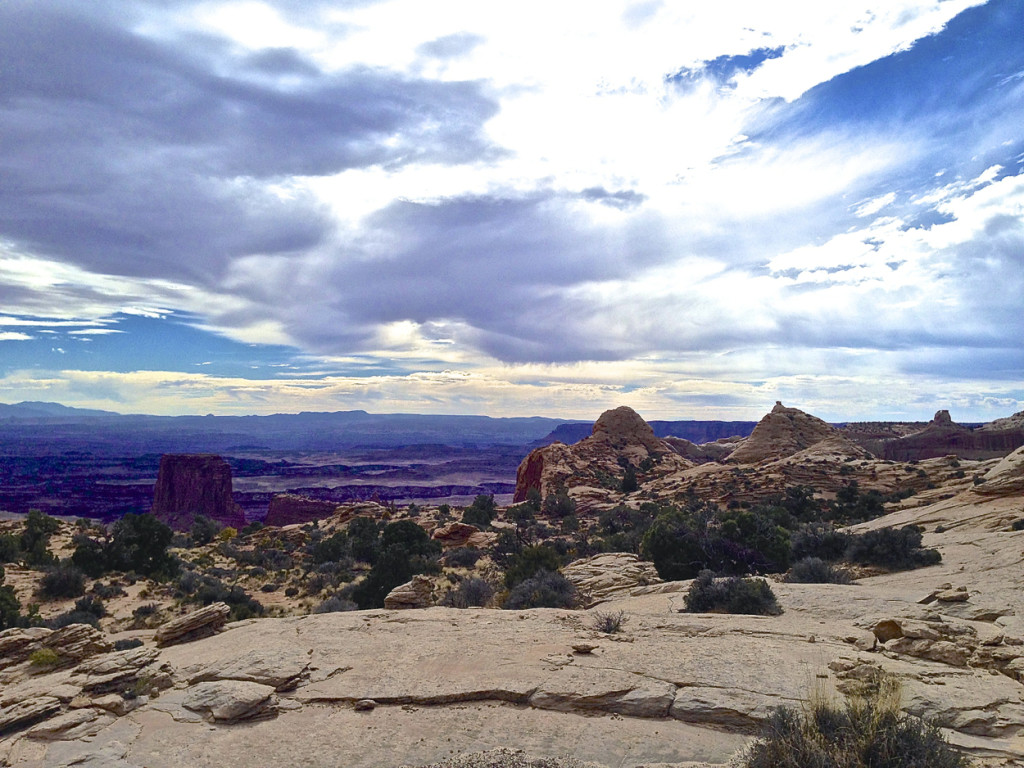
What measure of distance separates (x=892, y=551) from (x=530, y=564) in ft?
36.2

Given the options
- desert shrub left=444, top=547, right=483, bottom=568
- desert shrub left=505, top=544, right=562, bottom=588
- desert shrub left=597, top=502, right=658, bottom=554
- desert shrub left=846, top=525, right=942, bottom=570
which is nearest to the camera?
desert shrub left=846, top=525, right=942, bottom=570

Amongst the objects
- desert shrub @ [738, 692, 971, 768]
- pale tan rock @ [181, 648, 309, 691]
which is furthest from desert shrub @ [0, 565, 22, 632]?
desert shrub @ [738, 692, 971, 768]

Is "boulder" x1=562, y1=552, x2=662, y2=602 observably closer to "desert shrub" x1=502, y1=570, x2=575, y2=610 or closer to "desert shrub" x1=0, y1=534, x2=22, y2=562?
"desert shrub" x1=502, y1=570, x2=575, y2=610

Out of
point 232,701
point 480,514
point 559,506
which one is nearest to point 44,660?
point 232,701

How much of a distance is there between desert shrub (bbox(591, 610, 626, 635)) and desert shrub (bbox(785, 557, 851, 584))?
7.22 meters

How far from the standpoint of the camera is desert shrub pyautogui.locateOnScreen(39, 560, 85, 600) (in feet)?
68.4

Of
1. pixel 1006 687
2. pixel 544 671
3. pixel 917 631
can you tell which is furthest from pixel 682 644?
pixel 1006 687

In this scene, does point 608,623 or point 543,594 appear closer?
point 608,623

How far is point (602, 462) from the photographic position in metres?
58.0

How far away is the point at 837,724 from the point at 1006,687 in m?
3.38

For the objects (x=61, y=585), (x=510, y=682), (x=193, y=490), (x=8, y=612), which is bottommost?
(x=193, y=490)

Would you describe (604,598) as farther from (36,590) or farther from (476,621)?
(36,590)

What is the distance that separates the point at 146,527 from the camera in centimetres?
2783

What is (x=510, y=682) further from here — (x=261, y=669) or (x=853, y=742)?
(x=853, y=742)
